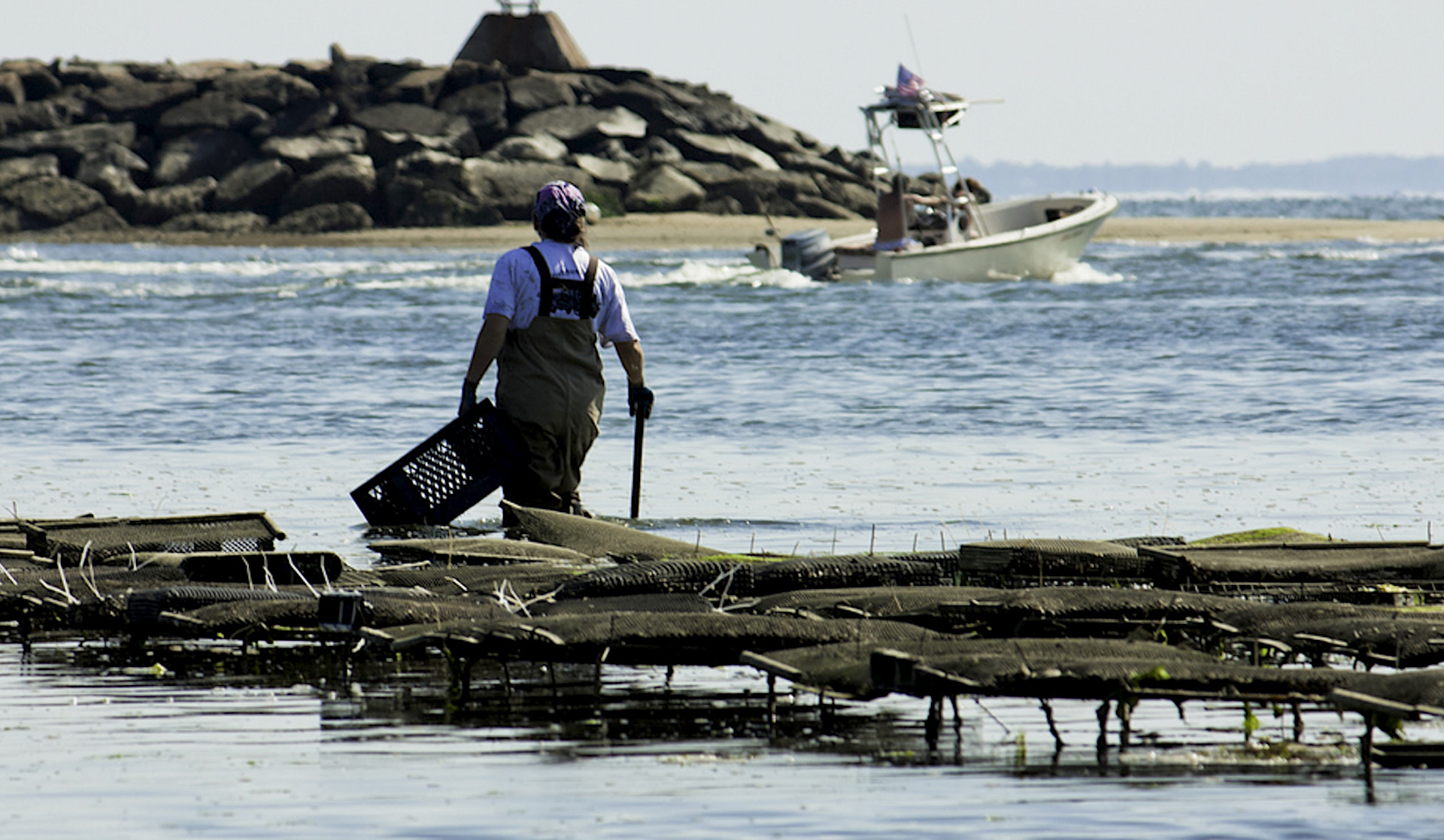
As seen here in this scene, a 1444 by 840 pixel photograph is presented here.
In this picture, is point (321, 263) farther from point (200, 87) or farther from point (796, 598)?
point (796, 598)

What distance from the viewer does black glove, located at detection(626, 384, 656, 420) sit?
8.47m

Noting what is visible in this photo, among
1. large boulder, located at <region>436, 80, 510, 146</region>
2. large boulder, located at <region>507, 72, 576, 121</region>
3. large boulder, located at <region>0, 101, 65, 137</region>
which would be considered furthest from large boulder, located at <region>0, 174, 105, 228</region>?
large boulder, located at <region>507, 72, 576, 121</region>

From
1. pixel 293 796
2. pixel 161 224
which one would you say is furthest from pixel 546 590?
pixel 161 224

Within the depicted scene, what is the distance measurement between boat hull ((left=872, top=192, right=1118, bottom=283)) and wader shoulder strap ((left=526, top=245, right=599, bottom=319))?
23537 millimetres

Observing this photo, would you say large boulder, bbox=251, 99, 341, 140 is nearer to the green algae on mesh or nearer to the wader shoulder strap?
the wader shoulder strap

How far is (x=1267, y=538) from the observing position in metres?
7.86

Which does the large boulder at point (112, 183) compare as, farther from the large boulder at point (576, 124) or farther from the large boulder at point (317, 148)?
the large boulder at point (576, 124)

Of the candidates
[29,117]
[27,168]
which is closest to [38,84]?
[29,117]

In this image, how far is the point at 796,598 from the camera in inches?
249

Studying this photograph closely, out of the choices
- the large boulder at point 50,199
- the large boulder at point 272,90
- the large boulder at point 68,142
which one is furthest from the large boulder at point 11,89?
the large boulder at point 272,90

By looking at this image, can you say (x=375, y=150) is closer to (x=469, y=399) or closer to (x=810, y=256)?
(x=810, y=256)

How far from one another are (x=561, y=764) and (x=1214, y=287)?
31.8m

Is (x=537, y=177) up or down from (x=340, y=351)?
up

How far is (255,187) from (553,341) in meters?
60.2
